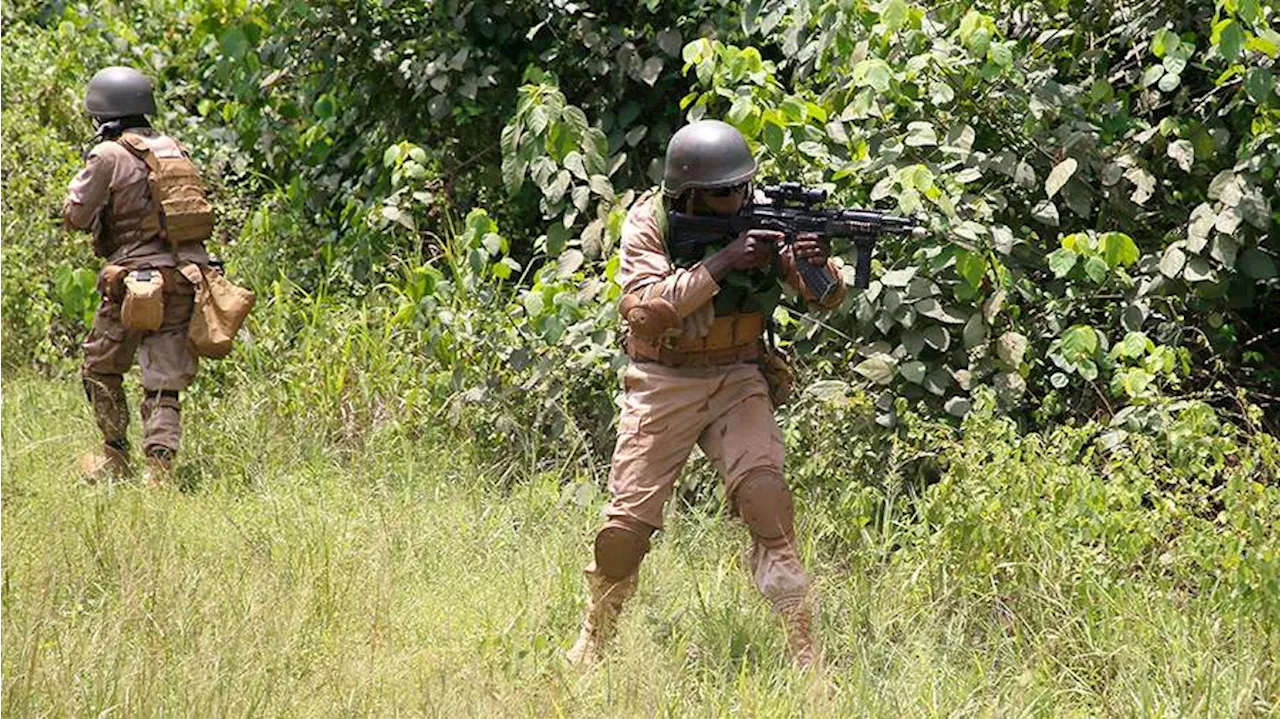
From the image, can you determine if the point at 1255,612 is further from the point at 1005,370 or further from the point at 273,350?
the point at 273,350

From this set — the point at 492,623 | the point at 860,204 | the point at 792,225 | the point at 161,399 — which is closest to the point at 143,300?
the point at 161,399

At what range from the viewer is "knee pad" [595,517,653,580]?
201 inches

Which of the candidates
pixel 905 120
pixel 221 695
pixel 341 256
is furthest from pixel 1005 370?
pixel 341 256

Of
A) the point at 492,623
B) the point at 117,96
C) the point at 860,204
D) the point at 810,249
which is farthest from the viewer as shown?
the point at 117,96

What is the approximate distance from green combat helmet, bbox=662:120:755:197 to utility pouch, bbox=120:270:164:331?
111 inches

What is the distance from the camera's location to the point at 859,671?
15.9ft

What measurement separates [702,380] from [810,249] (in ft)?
1.54

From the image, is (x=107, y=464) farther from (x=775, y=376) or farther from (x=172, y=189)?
(x=775, y=376)

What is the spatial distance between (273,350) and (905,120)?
2.96 metres

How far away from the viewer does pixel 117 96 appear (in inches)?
281

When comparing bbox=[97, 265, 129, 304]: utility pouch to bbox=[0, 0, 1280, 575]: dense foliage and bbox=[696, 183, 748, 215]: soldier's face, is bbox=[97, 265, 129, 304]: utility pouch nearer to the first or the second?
bbox=[0, 0, 1280, 575]: dense foliage

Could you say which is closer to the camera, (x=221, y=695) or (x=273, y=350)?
(x=221, y=695)

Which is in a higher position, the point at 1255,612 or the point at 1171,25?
the point at 1171,25

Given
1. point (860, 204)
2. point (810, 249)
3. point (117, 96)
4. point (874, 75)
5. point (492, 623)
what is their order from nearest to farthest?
point (810, 249) < point (492, 623) < point (874, 75) < point (860, 204) < point (117, 96)
